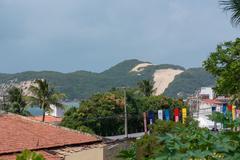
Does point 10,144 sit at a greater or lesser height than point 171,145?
lesser

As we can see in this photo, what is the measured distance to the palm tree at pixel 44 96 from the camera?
69500 mm

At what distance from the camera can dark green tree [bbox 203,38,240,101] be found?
26.6 m

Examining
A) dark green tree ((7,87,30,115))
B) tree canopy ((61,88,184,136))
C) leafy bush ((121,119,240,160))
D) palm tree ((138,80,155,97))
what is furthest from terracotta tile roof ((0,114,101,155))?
palm tree ((138,80,155,97))

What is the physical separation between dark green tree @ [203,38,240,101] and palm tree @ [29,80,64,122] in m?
42.0

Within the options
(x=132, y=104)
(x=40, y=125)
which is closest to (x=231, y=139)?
(x=40, y=125)

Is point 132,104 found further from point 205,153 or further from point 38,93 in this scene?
point 205,153

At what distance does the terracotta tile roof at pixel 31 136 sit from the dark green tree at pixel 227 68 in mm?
8045

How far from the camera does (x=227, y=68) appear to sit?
28.8 metres

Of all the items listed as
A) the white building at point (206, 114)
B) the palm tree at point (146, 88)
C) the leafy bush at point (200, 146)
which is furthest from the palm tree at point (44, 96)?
the leafy bush at point (200, 146)

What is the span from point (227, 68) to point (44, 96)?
4471 centimetres

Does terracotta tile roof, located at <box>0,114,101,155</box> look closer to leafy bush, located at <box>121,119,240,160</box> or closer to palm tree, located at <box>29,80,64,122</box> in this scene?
leafy bush, located at <box>121,119,240,160</box>

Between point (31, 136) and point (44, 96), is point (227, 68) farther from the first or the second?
point (44, 96)

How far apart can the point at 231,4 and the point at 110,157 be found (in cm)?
2340

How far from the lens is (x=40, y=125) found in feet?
78.4
